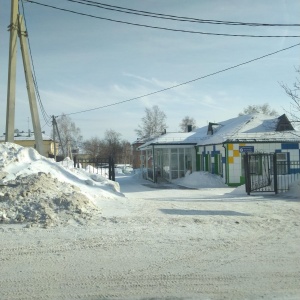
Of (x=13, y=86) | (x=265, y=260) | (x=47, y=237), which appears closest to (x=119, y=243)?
(x=47, y=237)

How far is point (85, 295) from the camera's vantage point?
4492mm

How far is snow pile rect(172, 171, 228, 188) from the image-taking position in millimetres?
25541

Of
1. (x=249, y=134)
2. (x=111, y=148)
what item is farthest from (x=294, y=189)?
(x=111, y=148)

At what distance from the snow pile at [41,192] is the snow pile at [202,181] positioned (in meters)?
14.6

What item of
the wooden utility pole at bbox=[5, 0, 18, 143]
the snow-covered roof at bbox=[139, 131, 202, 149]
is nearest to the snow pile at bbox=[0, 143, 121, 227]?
the wooden utility pole at bbox=[5, 0, 18, 143]

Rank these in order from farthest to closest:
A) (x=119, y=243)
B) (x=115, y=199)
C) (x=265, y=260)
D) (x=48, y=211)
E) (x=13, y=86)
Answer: (x=13, y=86) → (x=115, y=199) → (x=48, y=211) → (x=119, y=243) → (x=265, y=260)

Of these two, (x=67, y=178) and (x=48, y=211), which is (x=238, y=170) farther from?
(x=48, y=211)

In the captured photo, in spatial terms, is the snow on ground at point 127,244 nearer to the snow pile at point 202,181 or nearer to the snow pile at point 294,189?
the snow pile at point 294,189

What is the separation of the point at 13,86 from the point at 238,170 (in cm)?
1560

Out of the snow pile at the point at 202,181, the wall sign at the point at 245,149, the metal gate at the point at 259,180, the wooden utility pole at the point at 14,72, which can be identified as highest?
the wooden utility pole at the point at 14,72

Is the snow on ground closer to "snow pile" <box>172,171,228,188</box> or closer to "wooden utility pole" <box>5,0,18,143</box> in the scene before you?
"wooden utility pole" <box>5,0,18,143</box>

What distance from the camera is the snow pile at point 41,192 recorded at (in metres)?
8.25

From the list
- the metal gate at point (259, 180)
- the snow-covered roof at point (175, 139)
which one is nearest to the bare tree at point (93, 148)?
the snow-covered roof at point (175, 139)

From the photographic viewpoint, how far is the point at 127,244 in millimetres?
6770
